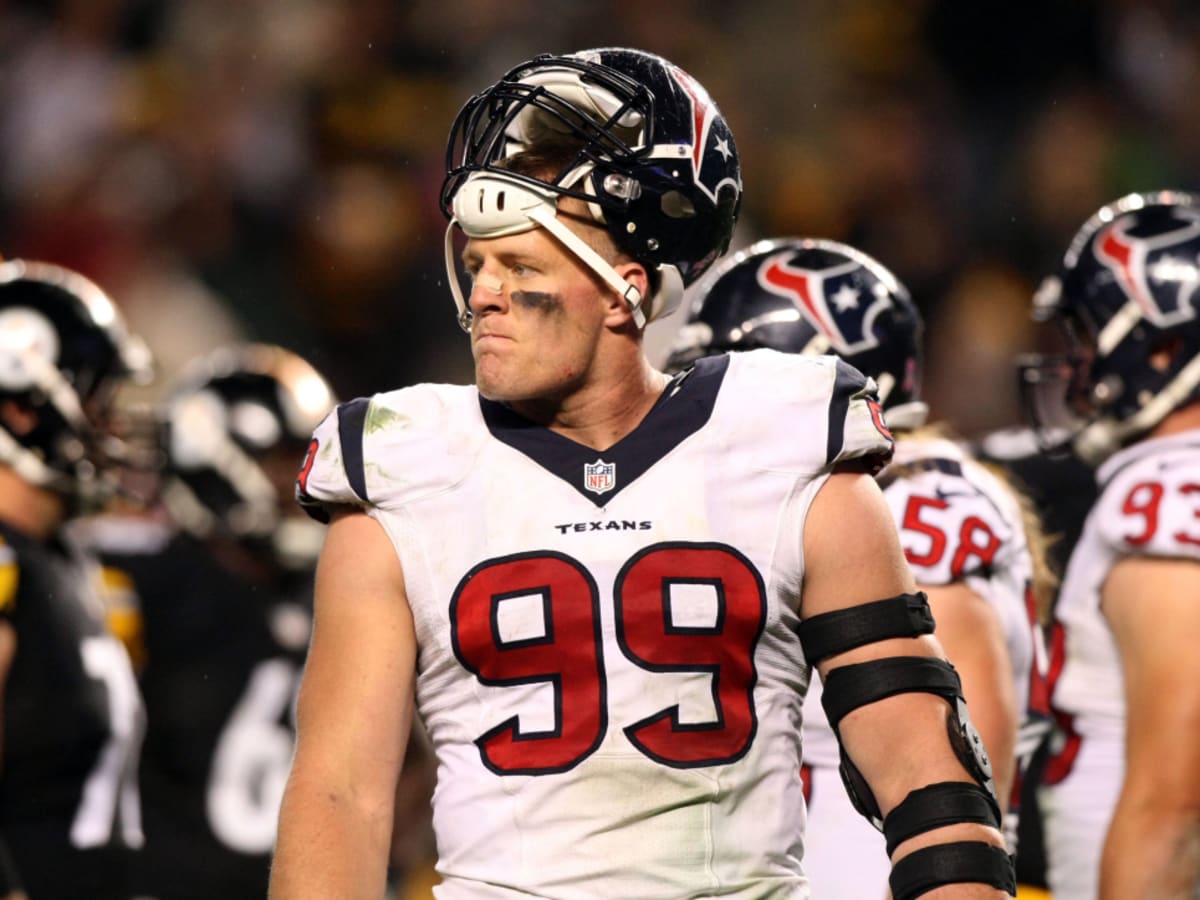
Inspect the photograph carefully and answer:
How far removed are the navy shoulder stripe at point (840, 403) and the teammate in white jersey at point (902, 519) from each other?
2.96 ft

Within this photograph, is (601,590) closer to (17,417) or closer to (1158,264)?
(1158,264)

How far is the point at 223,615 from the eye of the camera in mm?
6445

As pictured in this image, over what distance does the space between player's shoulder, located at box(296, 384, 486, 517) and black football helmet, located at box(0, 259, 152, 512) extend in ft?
8.68

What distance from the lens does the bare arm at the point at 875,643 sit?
9.12 feet

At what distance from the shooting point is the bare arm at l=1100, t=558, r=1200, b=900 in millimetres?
4078

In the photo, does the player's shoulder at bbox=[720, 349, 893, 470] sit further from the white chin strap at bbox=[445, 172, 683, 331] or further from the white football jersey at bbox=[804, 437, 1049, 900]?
the white football jersey at bbox=[804, 437, 1049, 900]

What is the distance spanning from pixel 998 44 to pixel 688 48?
170 centimetres

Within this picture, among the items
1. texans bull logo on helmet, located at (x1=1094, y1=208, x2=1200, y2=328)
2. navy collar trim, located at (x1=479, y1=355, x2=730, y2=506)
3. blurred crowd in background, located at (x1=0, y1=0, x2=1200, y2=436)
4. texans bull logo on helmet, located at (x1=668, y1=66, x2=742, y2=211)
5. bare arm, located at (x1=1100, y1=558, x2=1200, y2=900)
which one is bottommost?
bare arm, located at (x1=1100, y1=558, x2=1200, y2=900)

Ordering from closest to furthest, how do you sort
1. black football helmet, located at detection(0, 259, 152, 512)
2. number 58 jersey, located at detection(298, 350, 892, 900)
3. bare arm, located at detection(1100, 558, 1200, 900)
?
number 58 jersey, located at detection(298, 350, 892, 900) < bare arm, located at detection(1100, 558, 1200, 900) < black football helmet, located at detection(0, 259, 152, 512)

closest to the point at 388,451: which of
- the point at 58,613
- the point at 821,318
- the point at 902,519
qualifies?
the point at 902,519

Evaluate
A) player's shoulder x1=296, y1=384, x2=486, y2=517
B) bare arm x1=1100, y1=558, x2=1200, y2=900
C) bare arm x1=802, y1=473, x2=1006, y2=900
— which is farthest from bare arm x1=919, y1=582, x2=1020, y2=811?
player's shoulder x1=296, y1=384, x2=486, y2=517

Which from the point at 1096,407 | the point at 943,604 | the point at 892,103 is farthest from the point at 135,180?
the point at 943,604

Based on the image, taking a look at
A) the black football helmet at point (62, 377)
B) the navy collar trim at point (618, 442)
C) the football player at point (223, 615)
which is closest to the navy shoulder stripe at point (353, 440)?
the navy collar trim at point (618, 442)

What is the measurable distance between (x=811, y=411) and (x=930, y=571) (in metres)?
0.98
